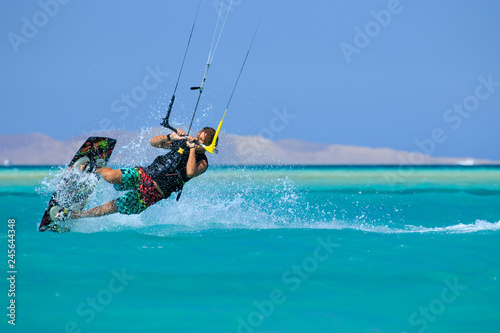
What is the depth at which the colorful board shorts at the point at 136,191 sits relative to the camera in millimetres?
7840

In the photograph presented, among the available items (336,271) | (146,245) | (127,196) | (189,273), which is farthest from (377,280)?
(127,196)

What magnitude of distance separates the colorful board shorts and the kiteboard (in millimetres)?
558

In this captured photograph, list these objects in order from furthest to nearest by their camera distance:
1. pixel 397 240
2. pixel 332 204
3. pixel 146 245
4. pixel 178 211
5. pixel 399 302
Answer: pixel 332 204 < pixel 178 211 < pixel 397 240 < pixel 146 245 < pixel 399 302

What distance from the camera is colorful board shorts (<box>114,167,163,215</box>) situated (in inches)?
309

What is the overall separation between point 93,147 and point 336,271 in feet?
13.9

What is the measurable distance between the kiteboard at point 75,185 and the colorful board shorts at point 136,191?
0.56 meters

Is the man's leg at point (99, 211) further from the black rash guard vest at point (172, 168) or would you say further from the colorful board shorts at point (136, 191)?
the black rash guard vest at point (172, 168)

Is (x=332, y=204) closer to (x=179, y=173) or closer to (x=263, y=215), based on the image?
(x=263, y=215)

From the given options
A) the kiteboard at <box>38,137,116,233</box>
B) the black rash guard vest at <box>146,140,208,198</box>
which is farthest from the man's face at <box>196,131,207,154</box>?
the kiteboard at <box>38,137,116,233</box>

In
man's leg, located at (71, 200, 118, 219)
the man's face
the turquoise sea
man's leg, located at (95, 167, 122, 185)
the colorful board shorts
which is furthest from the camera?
man's leg, located at (71, 200, 118, 219)

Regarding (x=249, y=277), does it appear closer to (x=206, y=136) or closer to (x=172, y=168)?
(x=206, y=136)

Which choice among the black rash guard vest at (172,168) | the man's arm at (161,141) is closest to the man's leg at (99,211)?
the black rash guard vest at (172,168)

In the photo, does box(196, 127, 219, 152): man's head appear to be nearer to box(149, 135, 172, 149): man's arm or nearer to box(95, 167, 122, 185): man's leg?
box(149, 135, 172, 149): man's arm

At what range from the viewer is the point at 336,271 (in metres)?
5.96
